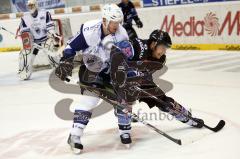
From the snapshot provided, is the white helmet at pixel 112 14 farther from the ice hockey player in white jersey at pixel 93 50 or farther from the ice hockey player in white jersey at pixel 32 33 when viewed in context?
the ice hockey player in white jersey at pixel 32 33

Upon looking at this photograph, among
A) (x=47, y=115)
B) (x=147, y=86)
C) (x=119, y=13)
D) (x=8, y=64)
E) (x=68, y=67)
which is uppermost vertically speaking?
(x=119, y=13)

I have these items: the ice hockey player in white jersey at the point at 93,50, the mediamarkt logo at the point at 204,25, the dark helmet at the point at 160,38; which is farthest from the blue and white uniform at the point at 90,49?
the mediamarkt logo at the point at 204,25

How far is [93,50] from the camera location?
3.93 m

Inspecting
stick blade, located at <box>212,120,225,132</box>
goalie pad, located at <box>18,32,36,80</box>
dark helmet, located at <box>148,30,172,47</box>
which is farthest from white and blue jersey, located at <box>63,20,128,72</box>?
goalie pad, located at <box>18,32,36,80</box>

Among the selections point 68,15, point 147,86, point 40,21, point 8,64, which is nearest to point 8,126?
point 147,86

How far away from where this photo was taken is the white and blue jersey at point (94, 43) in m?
3.83

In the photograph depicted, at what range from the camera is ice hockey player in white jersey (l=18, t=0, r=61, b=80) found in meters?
7.95

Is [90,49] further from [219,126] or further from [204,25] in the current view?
[204,25]

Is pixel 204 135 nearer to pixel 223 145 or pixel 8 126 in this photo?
pixel 223 145

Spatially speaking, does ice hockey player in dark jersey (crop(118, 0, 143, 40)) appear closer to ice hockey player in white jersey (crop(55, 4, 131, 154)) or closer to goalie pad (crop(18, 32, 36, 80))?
goalie pad (crop(18, 32, 36, 80))

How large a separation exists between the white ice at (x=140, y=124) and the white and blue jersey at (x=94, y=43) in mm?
396

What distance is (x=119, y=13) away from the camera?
373 centimetres

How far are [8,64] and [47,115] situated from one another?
5477 mm

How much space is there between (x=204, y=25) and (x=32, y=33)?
3.63 metres
